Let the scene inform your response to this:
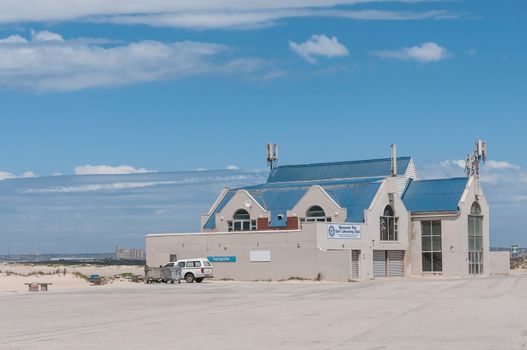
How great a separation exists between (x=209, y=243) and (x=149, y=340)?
4866cm

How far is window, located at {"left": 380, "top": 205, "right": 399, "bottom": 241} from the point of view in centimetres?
7456

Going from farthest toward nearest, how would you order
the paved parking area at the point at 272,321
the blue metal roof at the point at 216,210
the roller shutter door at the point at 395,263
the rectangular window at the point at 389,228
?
the blue metal roof at the point at 216,210, the roller shutter door at the point at 395,263, the rectangular window at the point at 389,228, the paved parking area at the point at 272,321

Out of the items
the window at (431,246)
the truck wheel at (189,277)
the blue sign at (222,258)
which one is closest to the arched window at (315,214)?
the blue sign at (222,258)

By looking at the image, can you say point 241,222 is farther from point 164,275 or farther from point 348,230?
point 164,275

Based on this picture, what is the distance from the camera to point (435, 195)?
7956 centimetres

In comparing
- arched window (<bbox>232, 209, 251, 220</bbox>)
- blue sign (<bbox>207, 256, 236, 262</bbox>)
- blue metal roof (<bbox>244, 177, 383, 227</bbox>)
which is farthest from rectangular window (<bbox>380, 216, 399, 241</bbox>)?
blue sign (<bbox>207, 256, 236, 262</bbox>)

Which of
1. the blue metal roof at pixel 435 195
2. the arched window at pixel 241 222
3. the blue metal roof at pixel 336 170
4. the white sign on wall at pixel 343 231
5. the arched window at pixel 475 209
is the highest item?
the blue metal roof at pixel 336 170

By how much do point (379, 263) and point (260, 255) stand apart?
11721 mm

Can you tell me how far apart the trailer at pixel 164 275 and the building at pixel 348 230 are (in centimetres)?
670

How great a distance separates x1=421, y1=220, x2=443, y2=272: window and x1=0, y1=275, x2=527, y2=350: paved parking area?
108 ft

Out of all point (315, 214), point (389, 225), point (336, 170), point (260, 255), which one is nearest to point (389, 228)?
point (389, 225)

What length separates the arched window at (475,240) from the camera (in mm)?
78812

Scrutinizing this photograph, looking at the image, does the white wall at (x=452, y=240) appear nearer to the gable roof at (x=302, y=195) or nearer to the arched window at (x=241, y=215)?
the gable roof at (x=302, y=195)

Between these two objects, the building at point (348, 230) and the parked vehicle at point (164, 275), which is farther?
the building at point (348, 230)
